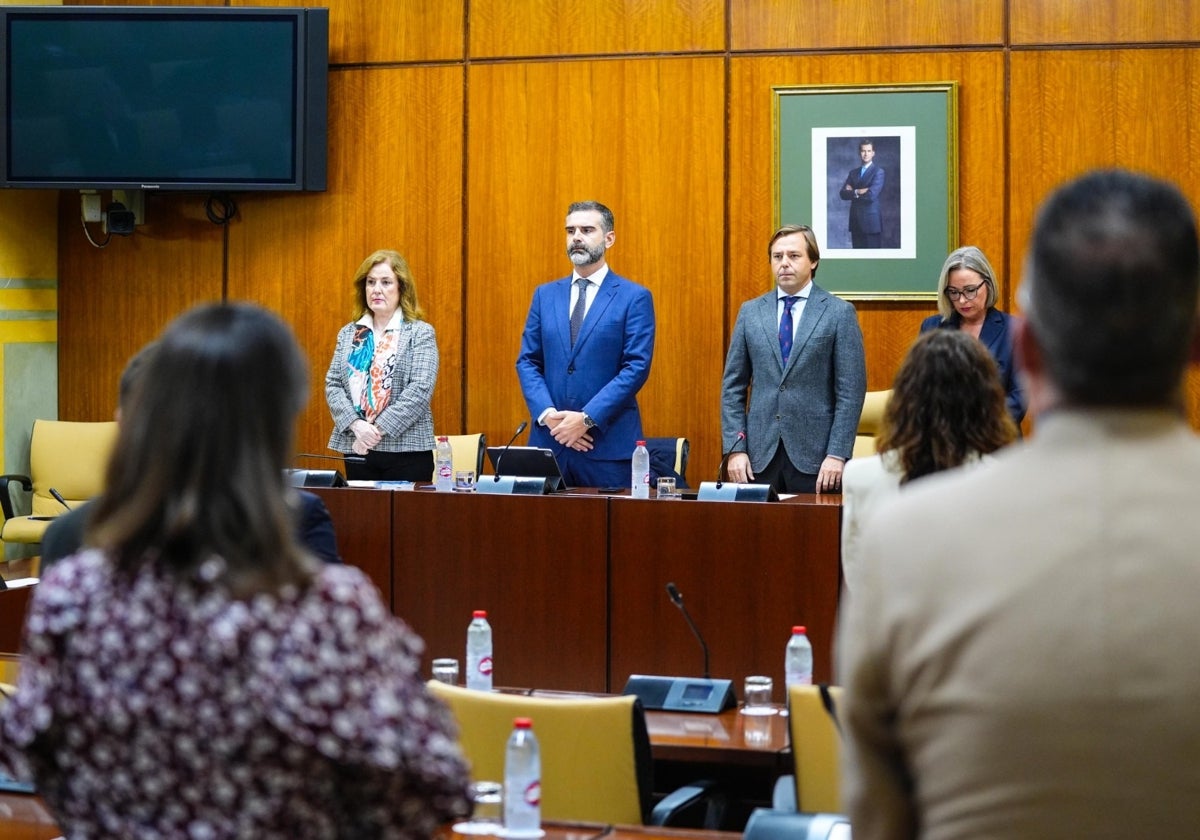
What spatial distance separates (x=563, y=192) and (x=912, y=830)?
248 inches

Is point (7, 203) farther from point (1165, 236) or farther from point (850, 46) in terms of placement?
point (1165, 236)

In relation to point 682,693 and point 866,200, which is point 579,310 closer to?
point 866,200

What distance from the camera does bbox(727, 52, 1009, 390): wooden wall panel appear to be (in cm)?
689

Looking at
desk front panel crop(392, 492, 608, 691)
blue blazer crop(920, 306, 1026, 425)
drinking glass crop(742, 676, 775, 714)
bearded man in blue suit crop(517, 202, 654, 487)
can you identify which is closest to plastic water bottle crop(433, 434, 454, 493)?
desk front panel crop(392, 492, 608, 691)

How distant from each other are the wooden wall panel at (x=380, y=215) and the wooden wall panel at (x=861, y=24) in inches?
58.5

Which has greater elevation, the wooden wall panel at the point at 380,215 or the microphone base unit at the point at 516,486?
the wooden wall panel at the point at 380,215

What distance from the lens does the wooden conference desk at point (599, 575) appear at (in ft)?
15.1

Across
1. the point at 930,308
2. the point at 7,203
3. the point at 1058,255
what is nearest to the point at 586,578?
the point at 930,308

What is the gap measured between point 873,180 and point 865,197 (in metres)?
0.09

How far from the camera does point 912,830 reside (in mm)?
1159

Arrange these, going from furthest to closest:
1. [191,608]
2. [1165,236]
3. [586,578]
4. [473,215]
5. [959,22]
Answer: [473,215]
[959,22]
[586,578]
[191,608]
[1165,236]

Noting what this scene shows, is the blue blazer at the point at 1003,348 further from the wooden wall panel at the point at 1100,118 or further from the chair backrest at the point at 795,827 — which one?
the chair backrest at the point at 795,827

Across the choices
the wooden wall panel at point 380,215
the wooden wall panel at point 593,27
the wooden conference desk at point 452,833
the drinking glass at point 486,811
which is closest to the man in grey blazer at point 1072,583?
the wooden conference desk at point 452,833

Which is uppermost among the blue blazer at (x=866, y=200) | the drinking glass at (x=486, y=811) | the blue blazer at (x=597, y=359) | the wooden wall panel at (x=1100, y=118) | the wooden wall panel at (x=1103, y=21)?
the wooden wall panel at (x=1103, y=21)
